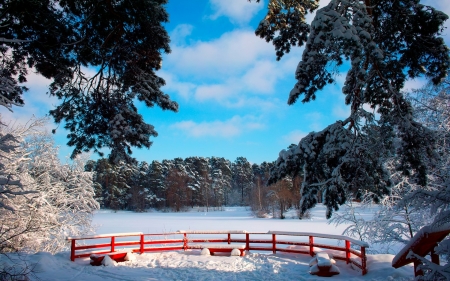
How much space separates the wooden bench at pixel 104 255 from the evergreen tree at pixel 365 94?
20.5 ft

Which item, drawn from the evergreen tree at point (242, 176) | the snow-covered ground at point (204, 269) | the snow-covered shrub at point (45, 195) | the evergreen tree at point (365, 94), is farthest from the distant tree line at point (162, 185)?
the evergreen tree at point (365, 94)

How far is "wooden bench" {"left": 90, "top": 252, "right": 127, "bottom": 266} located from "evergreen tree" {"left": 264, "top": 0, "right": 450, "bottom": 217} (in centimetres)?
625

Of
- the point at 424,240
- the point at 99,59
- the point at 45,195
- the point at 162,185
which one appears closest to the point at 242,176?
the point at 162,185

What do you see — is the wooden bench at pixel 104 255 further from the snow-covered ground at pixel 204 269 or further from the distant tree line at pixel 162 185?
the distant tree line at pixel 162 185

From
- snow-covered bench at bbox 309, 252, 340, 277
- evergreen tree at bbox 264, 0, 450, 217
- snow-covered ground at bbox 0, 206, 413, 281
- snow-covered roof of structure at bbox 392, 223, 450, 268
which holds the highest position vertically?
evergreen tree at bbox 264, 0, 450, 217

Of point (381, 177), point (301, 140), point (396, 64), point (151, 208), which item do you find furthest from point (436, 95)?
point (151, 208)

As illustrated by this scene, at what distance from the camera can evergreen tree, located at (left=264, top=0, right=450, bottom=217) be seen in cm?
486

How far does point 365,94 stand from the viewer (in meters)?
5.91

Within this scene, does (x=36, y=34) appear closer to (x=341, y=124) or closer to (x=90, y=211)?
(x=341, y=124)

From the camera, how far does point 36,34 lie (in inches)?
219

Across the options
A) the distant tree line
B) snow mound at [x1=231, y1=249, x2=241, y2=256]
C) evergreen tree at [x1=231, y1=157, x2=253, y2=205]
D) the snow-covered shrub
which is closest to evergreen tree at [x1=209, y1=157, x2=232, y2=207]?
the distant tree line

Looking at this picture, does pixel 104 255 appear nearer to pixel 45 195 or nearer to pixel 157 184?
pixel 45 195

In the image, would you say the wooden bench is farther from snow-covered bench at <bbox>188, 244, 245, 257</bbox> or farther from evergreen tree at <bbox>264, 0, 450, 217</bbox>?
evergreen tree at <bbox>264, 0, 450, 217</bbox>

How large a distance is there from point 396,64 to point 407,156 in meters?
2.08
